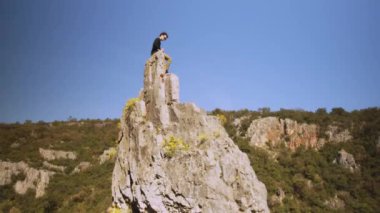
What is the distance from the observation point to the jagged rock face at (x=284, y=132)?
54906mm

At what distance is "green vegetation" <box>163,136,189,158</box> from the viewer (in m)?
14.3

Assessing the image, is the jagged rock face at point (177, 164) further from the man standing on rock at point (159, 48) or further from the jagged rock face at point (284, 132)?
the jagged rock face at point (284, 132)

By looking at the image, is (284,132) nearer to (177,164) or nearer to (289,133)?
(289,133)

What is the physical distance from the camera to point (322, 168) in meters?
50.9

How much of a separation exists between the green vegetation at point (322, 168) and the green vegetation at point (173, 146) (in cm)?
3036

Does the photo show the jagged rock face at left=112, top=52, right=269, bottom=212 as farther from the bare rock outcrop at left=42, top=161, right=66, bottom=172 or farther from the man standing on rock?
the bare rock outcrop at left=42, top=161, right=66, bottom=172

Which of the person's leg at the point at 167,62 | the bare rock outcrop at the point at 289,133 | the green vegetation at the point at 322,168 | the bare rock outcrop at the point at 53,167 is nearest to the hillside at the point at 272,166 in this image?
the green vegetation at the point at 322,168

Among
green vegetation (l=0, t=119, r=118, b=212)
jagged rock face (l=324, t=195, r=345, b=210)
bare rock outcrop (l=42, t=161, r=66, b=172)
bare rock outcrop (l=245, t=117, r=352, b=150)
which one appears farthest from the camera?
bare rock outcrop (l=245, t=117, r=352, b=150)

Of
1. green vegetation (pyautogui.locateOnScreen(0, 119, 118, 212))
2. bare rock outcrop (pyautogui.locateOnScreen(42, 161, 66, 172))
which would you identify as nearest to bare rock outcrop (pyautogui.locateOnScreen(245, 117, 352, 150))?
green vegetation (pyautogui.locateOnScreen(0, 119, 118, 212))

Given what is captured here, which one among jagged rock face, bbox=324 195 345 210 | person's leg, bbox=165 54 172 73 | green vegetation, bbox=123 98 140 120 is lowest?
jagged rock face, bbox=324 195 345 210

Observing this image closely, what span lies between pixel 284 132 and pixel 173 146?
43961 mm

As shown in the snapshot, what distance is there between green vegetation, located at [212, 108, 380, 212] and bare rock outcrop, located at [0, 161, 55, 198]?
2411 cm

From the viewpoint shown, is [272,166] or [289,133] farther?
[289,133]

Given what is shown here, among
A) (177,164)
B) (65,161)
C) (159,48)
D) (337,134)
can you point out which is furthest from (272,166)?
(177,164)
